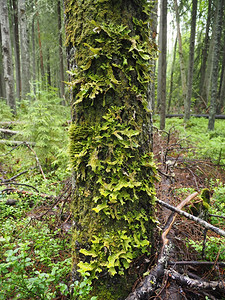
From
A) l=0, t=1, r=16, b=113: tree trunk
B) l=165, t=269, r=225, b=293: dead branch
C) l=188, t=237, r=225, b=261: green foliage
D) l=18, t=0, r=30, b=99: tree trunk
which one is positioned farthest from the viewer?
l=18, t=0, r=30, b=99: tree trunk

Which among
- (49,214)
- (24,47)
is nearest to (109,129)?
(49,214)

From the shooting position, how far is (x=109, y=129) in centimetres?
146

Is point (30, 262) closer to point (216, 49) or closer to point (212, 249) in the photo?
point (212, 249)

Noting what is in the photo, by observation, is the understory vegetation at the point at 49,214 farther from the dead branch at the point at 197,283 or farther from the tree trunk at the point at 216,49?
the tree trunk at the point at 216,49

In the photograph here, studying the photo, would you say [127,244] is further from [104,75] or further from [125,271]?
[104,75]

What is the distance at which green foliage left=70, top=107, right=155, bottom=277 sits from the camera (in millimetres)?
1458

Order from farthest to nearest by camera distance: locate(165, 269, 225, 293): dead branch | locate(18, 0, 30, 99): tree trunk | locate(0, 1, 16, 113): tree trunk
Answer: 1. locate(18, 0, 30, 99): tree trunk
2. locate(0, 1, 16, 113): tree trunk
3. locate(165, 269, 225, 293): dead branch

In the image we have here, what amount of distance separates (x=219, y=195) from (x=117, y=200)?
2.13m

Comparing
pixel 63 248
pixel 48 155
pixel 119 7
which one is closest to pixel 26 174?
pixel 48 155

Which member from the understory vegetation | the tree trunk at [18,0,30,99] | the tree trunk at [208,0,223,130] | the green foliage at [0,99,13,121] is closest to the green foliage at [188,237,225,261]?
the understory vegetation

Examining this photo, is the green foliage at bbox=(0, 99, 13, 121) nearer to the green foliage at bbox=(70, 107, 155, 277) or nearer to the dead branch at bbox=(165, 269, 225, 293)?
the green foliage at bbox=(70, 107, 155, 277)

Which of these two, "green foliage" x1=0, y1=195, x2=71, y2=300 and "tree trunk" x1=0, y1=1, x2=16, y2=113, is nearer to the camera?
"green foliage" x1=0, y1=195, x2=71, y2=300

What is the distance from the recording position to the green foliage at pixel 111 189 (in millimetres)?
1458

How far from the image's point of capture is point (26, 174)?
465cm
